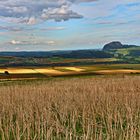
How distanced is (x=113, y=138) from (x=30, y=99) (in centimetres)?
698

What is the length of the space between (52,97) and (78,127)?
179 inches

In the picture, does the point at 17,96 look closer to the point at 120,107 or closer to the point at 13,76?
the point at 120,107

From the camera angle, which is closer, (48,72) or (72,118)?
(72,118)

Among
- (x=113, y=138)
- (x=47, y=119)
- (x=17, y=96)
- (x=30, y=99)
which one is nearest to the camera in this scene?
(x=113, y=138)

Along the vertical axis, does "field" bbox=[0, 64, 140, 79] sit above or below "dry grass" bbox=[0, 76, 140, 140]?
below

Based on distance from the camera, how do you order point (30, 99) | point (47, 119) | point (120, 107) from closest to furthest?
point (47, 119), point (120, 107), point (30, 99)

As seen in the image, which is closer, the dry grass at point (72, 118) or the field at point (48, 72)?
the dry grass at point (72, 118)

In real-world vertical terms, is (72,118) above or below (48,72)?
above

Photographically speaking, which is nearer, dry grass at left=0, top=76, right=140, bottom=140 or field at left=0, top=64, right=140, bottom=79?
dry grass at left=0, top=76, right=140, bottom=140

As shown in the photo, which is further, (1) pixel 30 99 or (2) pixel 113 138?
(1) pixel 30 99

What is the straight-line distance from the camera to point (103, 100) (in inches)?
509

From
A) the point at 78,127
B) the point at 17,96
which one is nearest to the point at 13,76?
the point at 17,96

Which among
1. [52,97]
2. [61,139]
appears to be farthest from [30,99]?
[61,139]

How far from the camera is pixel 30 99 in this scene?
13.8 meters
